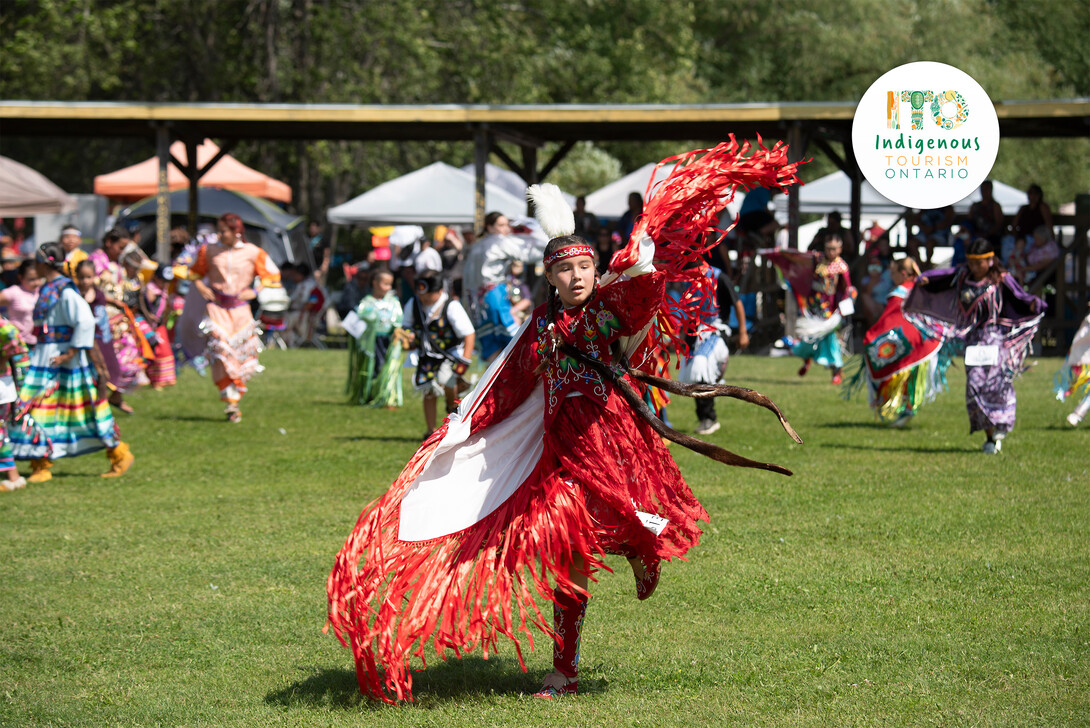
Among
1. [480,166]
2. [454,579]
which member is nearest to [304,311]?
[480,166]

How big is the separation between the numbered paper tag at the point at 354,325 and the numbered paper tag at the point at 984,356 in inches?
233

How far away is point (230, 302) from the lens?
11.9 metres

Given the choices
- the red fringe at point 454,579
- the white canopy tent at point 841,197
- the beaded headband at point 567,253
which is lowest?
the red fringe at point 454,579

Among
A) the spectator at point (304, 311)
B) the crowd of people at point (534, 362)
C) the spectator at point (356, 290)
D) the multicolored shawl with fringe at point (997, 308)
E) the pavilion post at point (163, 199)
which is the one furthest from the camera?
the spectator at point (356, 290)

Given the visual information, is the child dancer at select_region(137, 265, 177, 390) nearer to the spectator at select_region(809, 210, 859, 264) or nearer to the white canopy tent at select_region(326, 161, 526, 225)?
the white canopy tent at select_region(326, 161, 526, 225)

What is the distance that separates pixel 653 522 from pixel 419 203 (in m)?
18.0

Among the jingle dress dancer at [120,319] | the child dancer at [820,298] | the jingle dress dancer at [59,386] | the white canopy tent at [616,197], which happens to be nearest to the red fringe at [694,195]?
the jingle dress dancer at [59,386]

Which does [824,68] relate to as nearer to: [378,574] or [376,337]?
[376,337]

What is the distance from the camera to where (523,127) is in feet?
61.4

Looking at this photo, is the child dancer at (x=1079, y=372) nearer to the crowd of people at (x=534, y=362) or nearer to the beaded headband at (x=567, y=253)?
the crowd of people at (x=534, y=362)

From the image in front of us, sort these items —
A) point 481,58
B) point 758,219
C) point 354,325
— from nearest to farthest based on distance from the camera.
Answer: point 354,325 < point 758,219 < point 481,58

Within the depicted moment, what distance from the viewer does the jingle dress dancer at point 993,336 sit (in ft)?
30.0

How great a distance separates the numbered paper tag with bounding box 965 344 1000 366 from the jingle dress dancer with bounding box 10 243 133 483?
20.4ft

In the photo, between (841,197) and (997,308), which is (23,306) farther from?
(841,197)
